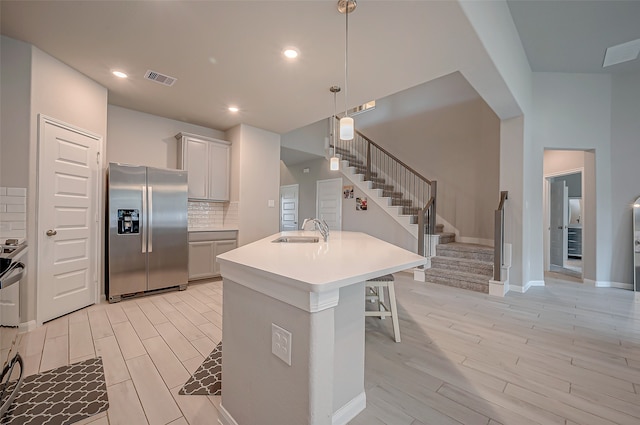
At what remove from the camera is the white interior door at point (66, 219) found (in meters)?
2.76

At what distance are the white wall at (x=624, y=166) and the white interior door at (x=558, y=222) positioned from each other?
1353mm

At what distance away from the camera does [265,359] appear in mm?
1167

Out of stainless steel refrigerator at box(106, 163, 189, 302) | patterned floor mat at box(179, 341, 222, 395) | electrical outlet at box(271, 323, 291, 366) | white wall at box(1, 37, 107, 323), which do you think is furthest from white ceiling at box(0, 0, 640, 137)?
patterned floor mat at box(179, 341, 222, 395)

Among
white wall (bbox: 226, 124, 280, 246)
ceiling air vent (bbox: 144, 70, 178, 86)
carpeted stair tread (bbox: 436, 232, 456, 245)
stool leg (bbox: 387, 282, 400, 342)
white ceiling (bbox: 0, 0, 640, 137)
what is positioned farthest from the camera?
carpeted stair tread (bbox: 436, 232, 456, 245)

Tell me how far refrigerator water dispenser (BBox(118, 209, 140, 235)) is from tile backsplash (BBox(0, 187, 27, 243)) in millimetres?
909

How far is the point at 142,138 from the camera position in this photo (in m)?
4.28

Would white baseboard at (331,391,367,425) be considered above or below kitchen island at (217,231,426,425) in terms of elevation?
below

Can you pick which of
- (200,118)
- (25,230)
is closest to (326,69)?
(200,118)

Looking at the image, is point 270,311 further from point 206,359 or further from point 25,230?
point 25,230

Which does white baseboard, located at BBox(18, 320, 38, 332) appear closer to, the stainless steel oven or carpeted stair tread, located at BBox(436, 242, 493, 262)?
the stainless steel oven

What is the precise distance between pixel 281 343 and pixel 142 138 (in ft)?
14.9

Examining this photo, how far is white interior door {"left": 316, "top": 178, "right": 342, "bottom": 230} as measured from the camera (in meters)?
6.79

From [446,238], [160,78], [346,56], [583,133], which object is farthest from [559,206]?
[160,78]

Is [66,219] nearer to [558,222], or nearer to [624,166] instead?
[624,166]
